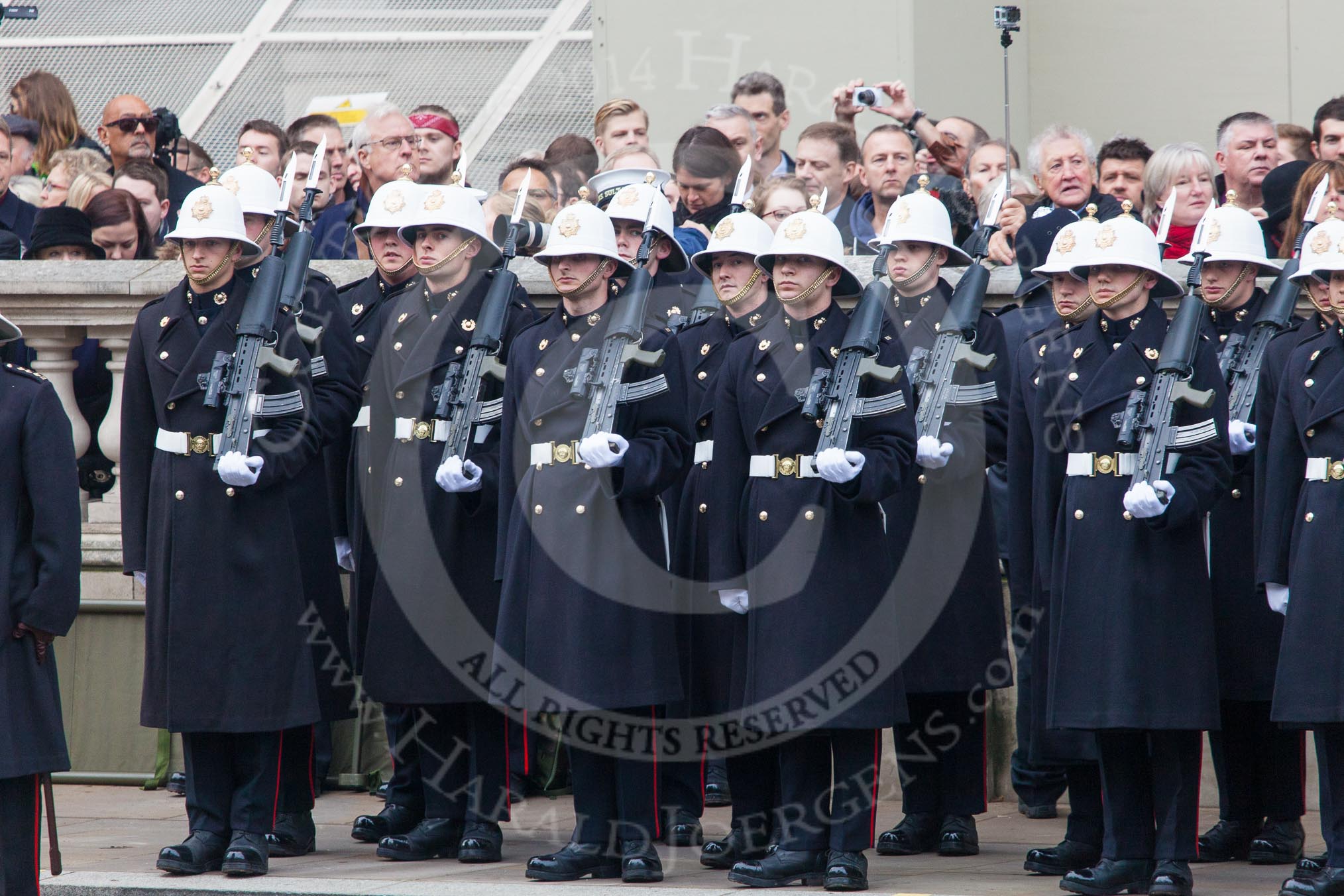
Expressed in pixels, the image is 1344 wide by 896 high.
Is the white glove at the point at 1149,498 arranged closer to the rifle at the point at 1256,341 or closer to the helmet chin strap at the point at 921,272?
the rifle at the point at 1256,341

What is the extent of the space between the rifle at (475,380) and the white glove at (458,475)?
0.07m

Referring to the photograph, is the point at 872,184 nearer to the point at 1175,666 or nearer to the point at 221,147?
the point at 1175,666

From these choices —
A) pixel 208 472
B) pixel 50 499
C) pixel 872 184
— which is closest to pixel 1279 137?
pixel 872 184

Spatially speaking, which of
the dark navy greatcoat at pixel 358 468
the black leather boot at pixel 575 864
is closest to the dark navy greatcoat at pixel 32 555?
the dark navy greatcoat at pixel 358 468

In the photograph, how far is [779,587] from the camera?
7.00 metres

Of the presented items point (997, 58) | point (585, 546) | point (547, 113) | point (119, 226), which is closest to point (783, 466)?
point (585, 546)

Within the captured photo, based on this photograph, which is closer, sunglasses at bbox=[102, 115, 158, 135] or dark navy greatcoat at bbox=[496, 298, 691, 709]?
dark navy greatcoat at bbox=[496, 298, 691, 709]

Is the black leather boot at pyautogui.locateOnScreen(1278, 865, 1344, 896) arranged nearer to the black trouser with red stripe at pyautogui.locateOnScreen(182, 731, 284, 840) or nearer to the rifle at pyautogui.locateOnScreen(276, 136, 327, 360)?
the black trouser with red stripe at pyautogui.locateOnScreen(182, 731, 284, 840)

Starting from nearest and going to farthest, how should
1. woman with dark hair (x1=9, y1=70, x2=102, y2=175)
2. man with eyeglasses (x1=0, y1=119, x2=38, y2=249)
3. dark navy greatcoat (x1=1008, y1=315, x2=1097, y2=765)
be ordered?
dark navy greatcoat (x1=1008, y1=315, x2=1097, y2=765) < man with eyeglasses (x1=0, y1=119, x2=38, y2=249) < woman with dark hair (x1=9, y1=70, x2=102, y2=175)

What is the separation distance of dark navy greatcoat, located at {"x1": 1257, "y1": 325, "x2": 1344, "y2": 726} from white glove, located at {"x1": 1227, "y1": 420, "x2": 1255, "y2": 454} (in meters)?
0.53

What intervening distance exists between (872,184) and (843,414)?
266 centimetres

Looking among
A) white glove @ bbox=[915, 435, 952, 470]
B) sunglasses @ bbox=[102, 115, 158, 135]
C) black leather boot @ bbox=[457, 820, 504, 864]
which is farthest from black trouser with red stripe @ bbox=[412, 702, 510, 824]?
sunglasses @ bbox=[102, 115, 158, 135]

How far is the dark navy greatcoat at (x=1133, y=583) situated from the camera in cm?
674

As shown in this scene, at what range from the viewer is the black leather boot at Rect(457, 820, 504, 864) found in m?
7.52
